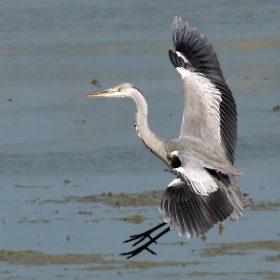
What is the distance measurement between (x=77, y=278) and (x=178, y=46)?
2.15 metres

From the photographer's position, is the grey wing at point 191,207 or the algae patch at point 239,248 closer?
the grey wing at point 191,207

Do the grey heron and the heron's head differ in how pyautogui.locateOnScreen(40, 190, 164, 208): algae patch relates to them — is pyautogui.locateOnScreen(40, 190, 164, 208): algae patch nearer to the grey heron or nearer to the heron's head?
the grey heron

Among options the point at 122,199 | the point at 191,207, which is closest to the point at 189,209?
the point at 191,207

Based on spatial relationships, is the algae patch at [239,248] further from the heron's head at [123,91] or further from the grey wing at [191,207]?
the grey wing at [191,207]

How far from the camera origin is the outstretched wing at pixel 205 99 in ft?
24.1

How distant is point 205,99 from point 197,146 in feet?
2.07

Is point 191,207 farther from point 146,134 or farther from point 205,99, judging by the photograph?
point 205,99

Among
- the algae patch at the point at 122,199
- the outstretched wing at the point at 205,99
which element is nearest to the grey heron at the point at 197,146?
the outstretched wing at the point at 205,99

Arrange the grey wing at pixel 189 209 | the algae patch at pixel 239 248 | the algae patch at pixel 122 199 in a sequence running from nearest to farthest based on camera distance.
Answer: the grey wing at pixel 189 209, the algae patch at pixel 239 248, the algae patch at pixel 122 199

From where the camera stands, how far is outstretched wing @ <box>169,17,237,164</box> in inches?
290

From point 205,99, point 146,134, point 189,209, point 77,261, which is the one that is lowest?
point 77,261

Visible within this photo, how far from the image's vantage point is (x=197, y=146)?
7000 millimetres

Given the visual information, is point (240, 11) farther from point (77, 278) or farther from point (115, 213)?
point (77, 278)

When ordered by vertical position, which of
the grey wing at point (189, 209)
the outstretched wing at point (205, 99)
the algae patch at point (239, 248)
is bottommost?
the algae patch at point (239, 248)
